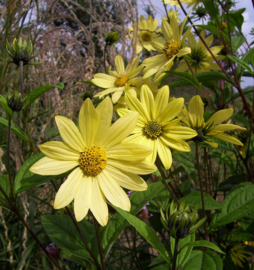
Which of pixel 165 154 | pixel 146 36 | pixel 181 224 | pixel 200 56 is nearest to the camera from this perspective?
pixel 181 224

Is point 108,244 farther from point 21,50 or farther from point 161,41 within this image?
point 161,41

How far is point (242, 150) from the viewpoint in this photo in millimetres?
1523

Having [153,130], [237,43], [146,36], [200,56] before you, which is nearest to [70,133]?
[153,130]

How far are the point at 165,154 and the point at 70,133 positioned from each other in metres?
0.33

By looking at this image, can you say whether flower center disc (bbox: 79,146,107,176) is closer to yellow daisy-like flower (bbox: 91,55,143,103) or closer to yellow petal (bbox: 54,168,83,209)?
yellow petal (bbox: 54,168,83,209)

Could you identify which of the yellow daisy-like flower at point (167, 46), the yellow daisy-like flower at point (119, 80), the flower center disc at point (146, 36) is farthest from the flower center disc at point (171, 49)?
the flower center disc at point (146, 36)

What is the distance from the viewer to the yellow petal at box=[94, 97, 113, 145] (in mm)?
786

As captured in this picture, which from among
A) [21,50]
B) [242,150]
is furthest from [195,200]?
[21,50]

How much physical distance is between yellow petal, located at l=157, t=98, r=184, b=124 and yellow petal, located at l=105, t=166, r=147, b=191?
10.1 inches

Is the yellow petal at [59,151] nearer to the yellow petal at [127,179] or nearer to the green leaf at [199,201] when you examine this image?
the yellow petal at [127,179]

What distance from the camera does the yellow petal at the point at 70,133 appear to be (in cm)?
74

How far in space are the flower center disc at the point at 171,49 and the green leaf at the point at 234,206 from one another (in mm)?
632

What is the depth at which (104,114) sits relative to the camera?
0.79 m

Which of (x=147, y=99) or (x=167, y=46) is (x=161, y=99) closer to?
(x=147, y=99)
